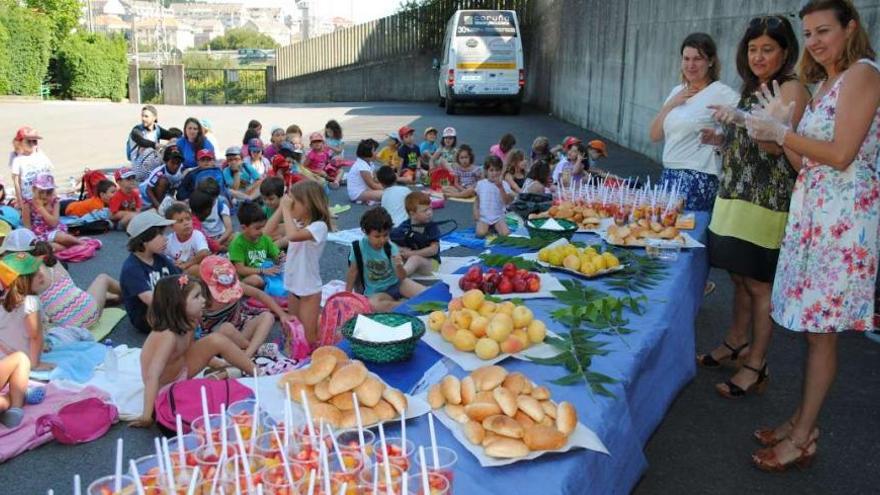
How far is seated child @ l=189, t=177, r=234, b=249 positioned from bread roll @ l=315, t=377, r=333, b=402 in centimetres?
605

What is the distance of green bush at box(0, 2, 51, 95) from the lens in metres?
31.5

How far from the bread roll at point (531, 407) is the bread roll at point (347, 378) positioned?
22.4 inches

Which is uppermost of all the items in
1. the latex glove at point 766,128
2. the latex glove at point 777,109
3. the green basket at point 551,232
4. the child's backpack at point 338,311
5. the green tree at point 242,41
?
the green tree at point 242,41

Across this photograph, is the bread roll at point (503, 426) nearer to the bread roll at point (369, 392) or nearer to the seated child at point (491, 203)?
the bread roll at point (369, 392)

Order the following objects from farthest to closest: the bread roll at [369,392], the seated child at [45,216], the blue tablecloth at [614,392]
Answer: the seated child at [45,216]
the bread roll at [369,392]
the blue tablecloth at [614,392]

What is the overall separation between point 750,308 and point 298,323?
129 inches

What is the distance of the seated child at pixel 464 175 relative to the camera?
12.2 metres

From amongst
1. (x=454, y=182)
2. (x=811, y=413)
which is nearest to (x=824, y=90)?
(x=811, y=413)

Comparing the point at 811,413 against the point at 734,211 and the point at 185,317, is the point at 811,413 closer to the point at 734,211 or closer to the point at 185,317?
the point at 734,211

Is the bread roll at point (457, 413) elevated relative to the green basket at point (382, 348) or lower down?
lower down

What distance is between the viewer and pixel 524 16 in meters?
31.3

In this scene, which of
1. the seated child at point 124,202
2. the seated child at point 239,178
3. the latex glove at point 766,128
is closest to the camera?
the latex glove at point 766,128

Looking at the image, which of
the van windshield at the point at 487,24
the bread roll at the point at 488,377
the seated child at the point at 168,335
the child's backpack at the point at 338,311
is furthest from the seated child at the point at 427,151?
the bread roll at the point at 488,377

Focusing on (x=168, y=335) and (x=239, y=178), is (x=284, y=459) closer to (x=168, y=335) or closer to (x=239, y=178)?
(x=168, y=335)
